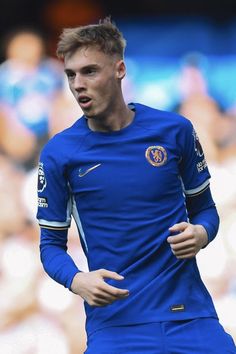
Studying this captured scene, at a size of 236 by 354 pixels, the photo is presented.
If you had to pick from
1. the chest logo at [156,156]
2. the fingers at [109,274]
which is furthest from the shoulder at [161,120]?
the fingers at [109,274]

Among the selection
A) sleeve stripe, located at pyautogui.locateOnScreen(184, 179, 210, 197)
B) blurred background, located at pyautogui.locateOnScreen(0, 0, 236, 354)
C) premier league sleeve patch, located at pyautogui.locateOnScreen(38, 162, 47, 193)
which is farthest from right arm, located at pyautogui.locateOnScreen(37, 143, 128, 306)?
blurred background, located at pyautogui.locateOnScreen(0, 0, 236, 354)

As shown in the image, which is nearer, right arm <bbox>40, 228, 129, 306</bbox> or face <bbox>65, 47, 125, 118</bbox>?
right arm <bbox>40, 228, 129, 306</bbox>

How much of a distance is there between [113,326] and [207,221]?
2.01 ft

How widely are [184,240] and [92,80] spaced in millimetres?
786

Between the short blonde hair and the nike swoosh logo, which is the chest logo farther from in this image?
the short blonde hair

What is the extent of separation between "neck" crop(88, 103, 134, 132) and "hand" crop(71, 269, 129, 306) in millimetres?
676

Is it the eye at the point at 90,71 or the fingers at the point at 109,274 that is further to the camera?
the eye at the point at 90,71

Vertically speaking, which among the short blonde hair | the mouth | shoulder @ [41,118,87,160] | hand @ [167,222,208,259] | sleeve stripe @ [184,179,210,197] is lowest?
hand @ [167,222,208,259]

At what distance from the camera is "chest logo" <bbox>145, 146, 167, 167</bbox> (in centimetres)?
453

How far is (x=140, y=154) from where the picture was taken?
454 cm

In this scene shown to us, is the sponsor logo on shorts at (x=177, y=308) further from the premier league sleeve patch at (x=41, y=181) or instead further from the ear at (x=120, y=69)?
the ear at (x=120, y=69)

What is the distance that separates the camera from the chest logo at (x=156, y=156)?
14.9 feet

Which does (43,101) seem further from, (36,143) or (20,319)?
(20,319)

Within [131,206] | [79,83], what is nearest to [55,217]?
[131,206]
